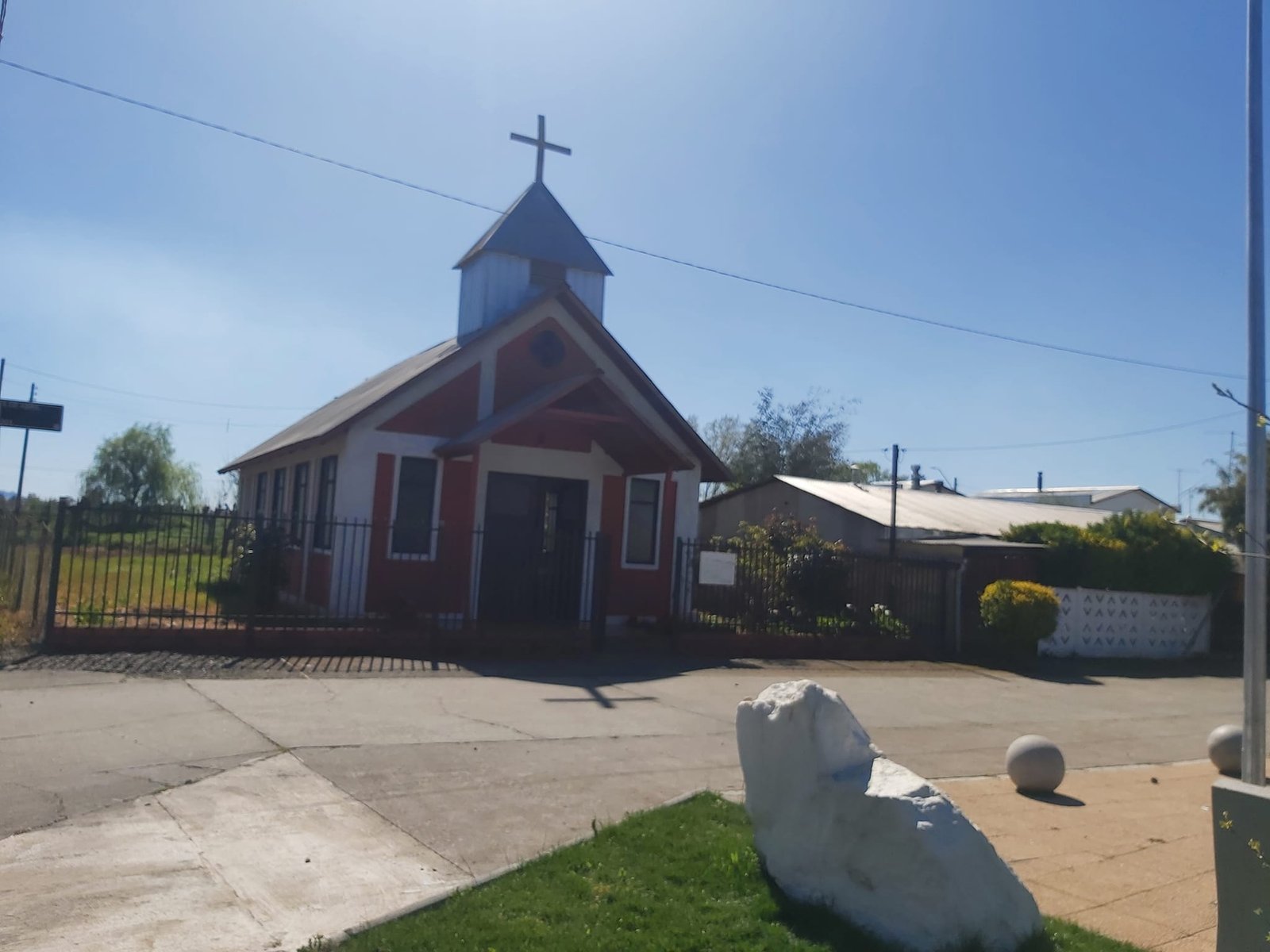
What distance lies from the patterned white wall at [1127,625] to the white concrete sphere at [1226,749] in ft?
35.4

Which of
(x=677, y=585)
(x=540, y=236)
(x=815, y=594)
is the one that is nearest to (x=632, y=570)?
(x=677, y=585)

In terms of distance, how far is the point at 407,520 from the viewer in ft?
58.6

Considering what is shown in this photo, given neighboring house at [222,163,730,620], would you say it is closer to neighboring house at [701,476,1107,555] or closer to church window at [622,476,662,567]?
church window at [622,476,662,567]

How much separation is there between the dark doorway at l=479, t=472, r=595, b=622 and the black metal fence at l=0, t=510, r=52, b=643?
678 cm

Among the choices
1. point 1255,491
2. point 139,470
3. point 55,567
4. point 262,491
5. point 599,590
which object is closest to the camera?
point 1255,491

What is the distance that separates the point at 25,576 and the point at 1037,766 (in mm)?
13109

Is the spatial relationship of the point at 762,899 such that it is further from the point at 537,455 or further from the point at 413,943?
the point at 537,455

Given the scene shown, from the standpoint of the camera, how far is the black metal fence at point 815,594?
1866 centimetres

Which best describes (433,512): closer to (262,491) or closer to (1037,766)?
(262,491)

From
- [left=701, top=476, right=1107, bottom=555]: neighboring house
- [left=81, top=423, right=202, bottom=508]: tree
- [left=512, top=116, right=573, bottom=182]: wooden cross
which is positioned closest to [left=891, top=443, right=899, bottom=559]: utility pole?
[left=701, top=476, right=1107, bottom=555]: neighboring house

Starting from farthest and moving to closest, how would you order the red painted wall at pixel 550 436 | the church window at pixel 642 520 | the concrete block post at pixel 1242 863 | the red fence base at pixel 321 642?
the church window at pixel 642 520
the red painted wall at pixel 550 436
the red fence base at pixel 321 642
the concrete block post at pixel 1242 863

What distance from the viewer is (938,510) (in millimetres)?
30031

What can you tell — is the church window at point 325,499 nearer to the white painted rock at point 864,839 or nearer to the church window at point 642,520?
the church window at point 642,520

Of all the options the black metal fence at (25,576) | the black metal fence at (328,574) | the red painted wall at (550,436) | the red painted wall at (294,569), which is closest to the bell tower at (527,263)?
the red painted wall at (550,436)
